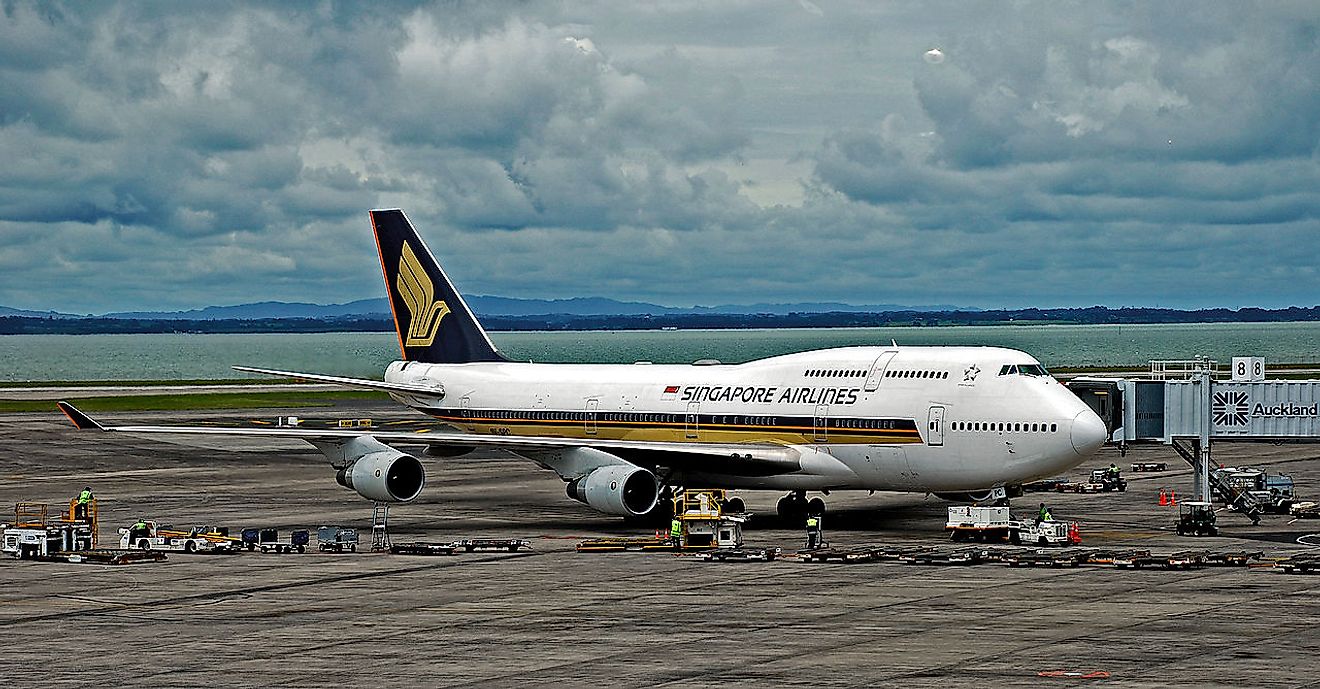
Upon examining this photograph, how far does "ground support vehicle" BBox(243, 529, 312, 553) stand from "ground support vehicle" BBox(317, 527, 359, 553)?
45 centimetres

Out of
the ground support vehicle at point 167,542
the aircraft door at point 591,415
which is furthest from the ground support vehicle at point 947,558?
the ground support vehicle at point 167,542

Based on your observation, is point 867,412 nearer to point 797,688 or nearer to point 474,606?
point 474,606

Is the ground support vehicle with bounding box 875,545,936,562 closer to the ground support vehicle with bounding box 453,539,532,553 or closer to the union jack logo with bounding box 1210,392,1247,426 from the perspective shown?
the ground support vehicle with bounding box 453,539,532,553

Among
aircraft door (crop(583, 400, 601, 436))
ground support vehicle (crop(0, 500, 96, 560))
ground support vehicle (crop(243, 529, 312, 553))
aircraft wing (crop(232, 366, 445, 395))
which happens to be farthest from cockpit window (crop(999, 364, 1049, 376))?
ground support vehicle (crop(0, 500, 96, 560))

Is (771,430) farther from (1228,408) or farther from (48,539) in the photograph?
(48,539)

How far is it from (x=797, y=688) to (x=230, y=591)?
1623 cm

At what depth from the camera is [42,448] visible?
87438mm

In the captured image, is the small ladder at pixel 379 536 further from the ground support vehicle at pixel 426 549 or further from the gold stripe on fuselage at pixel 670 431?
the gold stripe on fuselage at pixel 670 431

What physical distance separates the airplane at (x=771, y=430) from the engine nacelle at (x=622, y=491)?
0.16 feet

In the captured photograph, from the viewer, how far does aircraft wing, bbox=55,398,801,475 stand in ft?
162

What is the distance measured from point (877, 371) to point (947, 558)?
28.2 feet

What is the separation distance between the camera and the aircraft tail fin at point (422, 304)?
209 feet

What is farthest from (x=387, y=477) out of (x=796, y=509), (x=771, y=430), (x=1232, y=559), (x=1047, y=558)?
(x=1232, y=559)

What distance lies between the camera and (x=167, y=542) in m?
46.1
